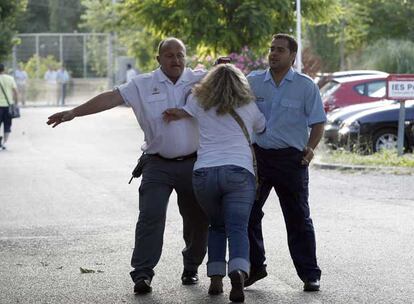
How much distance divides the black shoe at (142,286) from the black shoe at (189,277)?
451 mm

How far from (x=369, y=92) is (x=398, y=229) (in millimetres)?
14204

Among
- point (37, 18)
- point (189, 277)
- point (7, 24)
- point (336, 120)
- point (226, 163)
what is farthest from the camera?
point (37, 18)

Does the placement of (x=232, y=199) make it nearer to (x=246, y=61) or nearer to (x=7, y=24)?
(x=246, y=61)

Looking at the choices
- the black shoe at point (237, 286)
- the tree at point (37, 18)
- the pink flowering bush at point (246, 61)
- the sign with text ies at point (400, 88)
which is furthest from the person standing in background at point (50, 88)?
the black shoe at point (237, 286)

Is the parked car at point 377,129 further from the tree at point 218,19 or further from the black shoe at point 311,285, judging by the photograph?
the black shoe at point 311,285

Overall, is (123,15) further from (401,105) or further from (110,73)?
(110,73)

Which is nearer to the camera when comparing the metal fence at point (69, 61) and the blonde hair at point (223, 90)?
the blonde hair at point (223, 90)

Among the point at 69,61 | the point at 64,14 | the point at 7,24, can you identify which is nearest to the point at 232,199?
the point at 7,24

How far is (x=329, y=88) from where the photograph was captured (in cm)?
2603

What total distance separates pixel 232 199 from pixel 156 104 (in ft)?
3.29

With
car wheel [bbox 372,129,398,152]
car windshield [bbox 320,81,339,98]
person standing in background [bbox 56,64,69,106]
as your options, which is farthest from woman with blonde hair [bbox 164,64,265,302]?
person standing in background [bbox 56,64,69,106]

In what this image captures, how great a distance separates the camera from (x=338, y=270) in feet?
30.6

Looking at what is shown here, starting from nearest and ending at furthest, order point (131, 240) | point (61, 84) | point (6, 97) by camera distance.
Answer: point (131, 240) < point (6, 97) < point (61, 84)

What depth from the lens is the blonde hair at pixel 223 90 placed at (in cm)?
796
